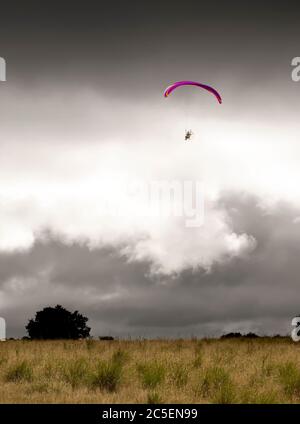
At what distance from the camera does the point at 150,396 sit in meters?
13.4

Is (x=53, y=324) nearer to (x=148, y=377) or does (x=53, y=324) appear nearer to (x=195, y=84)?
(x=195, y=84)

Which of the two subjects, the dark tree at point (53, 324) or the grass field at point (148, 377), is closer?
the grass field at point (148, 377)

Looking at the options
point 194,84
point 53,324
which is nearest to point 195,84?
point 194,84

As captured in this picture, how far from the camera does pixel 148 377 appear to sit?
51.5 ft

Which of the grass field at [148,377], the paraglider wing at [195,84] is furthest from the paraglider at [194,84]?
the grass field at [148,377]

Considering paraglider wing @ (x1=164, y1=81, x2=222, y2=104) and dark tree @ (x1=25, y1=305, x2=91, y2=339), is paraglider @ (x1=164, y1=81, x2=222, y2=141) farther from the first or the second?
dark tree @ (x1=25, y1=305, x2=91, y2=339)

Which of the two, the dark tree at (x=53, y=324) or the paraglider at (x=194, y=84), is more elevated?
the paraglider at (x=194, y=84)

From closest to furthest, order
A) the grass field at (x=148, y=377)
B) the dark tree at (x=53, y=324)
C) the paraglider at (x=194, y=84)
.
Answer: the grass field at (x=148, y=377) < the paraglider at (x=194, y=84) < the dark tree at (x=53, y=324)

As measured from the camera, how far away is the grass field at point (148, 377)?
1399cm

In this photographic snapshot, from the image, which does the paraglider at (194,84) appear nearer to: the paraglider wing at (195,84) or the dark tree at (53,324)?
the paraglider wing at (195,84)

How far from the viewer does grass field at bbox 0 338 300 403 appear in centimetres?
1399

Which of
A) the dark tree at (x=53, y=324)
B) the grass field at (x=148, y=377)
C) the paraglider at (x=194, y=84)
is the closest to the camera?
the grass field at (x=148, y=377)
